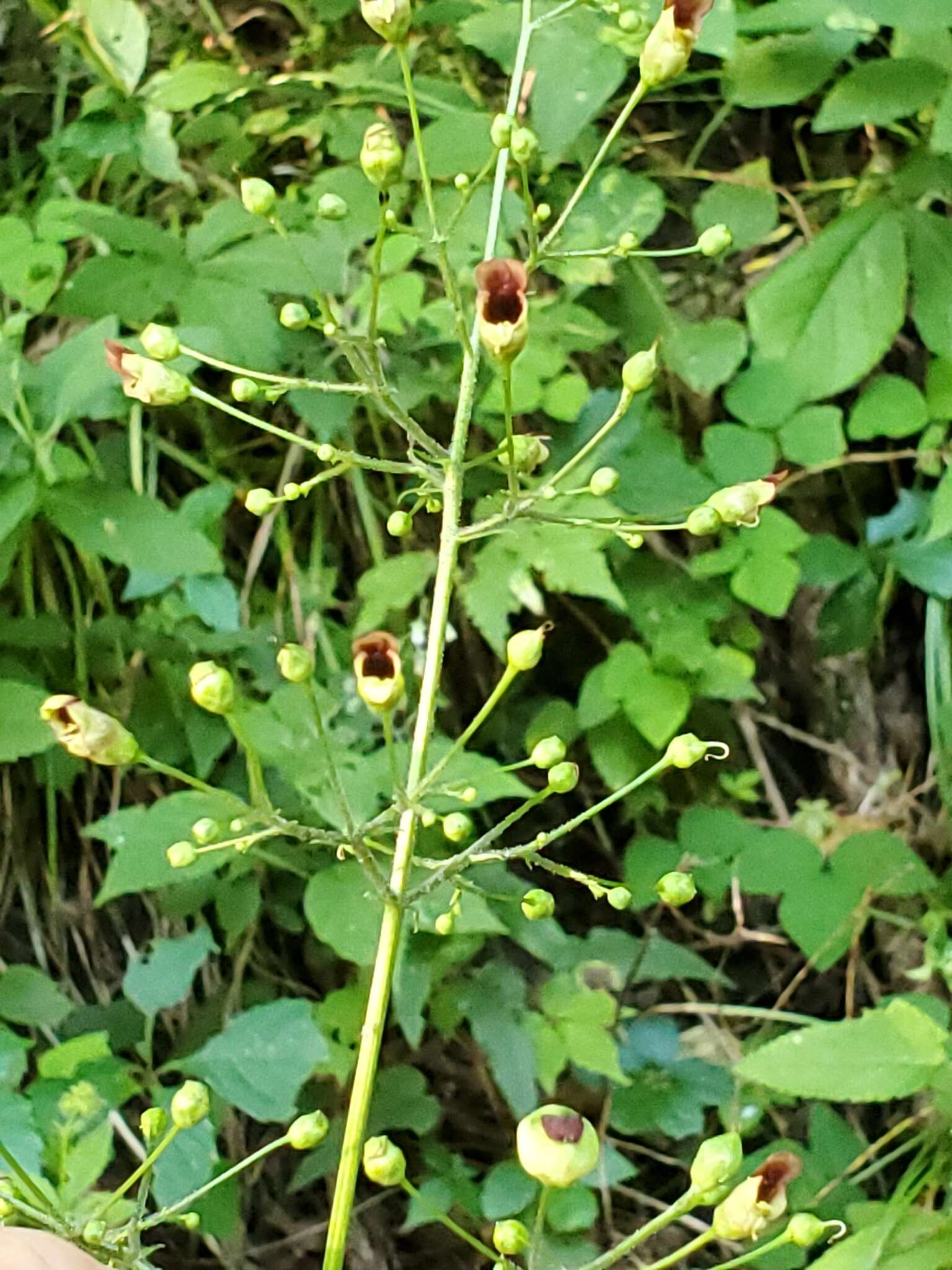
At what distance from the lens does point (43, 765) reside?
2.74 feet

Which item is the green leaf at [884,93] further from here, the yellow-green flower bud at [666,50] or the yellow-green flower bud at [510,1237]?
the yellow-green flower bud at [510,1237]

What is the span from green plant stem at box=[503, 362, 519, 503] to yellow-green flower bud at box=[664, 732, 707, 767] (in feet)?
0.36

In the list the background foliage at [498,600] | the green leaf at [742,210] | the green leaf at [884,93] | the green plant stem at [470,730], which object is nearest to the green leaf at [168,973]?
the background foliage at [498,600]

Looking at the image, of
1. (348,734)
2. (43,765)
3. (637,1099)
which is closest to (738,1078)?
(637,1099)

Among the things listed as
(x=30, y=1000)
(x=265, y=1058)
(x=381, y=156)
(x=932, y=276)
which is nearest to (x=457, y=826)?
(x=381, y=156)

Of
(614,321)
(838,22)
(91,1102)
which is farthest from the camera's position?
(614,321)

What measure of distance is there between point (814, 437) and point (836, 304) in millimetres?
102

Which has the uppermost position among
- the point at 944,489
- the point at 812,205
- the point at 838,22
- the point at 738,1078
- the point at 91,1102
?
the point at 838,22

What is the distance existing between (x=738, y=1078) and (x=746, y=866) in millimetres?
163

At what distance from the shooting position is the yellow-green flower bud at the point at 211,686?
0.37 metres

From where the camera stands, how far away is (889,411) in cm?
86

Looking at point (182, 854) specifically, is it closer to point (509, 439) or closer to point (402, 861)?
point (402, 861)

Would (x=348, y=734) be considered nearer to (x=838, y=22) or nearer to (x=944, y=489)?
(x=944, y=489)

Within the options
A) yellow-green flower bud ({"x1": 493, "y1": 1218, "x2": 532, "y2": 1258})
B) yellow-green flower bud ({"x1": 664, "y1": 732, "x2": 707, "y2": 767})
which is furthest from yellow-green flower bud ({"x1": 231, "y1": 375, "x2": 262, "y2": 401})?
yellow-green flower bud ({"x1": 493, "y1": 1218, "x2": 532, "y2": 1258})
